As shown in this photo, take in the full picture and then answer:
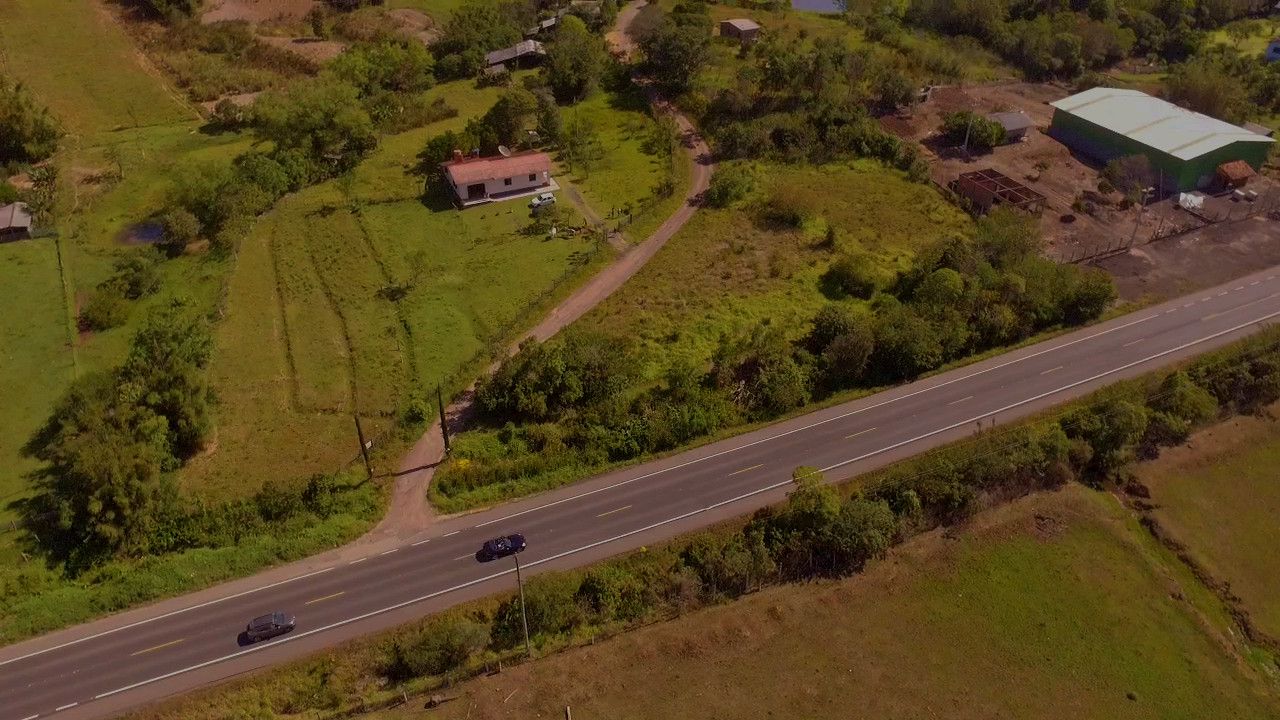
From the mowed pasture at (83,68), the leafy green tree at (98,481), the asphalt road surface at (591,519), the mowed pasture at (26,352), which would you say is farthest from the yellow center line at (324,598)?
the mowed pasture at (83,68)

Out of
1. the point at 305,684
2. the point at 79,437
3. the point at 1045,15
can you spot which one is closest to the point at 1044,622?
the point at 305,684

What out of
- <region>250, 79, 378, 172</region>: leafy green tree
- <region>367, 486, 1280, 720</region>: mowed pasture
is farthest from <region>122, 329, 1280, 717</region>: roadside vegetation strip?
<region>250, 79, 378, 172</region>: leafy green tree

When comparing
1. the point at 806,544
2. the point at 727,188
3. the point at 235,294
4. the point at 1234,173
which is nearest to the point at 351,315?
the point at 235,294

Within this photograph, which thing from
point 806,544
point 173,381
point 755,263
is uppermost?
point 173,381

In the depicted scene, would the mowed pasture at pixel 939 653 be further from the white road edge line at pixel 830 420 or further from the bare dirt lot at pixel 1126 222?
the bare dirt lot at pixel 1126 222

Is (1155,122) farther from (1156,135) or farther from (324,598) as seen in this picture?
(324,598)

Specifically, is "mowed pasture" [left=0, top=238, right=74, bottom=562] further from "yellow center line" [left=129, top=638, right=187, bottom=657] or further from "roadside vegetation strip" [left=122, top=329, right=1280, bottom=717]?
"roadside vegetation strip" [left=122, top=329, right=1280, bottom=717]
